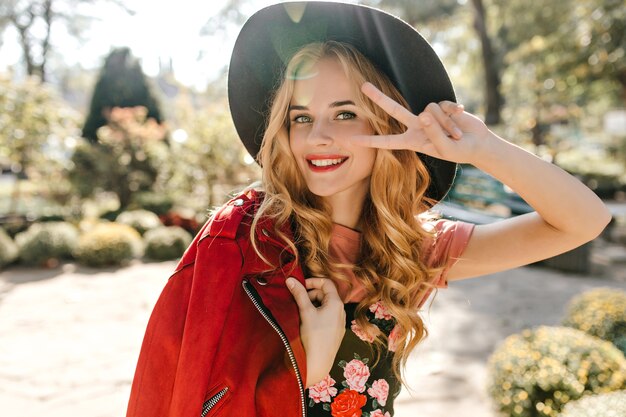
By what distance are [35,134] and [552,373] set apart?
11044mm

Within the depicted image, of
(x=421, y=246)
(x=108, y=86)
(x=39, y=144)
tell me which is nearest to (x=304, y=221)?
(x=421, y=246)

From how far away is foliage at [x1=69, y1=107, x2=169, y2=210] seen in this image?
1270cm

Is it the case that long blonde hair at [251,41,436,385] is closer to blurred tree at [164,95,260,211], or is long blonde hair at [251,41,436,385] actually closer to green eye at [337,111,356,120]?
green eye at [337,111,356,120]


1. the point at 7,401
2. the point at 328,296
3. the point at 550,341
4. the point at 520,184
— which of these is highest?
the point at 520,184

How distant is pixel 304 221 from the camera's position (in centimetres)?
177

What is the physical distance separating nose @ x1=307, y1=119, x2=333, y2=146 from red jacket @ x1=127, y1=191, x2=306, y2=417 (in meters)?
0.42

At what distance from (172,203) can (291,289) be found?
11846mm

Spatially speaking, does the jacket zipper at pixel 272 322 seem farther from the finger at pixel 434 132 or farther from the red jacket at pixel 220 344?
the finger at pixel 434 132

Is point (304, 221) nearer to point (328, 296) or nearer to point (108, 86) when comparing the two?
point (328, 296)

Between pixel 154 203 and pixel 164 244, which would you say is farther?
pixel 154 203

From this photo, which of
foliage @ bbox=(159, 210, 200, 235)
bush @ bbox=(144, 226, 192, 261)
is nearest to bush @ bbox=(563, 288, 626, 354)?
bush @ bbox=(144, 226, 192, 261)

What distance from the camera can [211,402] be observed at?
1.25 meters

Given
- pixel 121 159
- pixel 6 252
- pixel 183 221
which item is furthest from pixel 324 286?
pixel 121 159

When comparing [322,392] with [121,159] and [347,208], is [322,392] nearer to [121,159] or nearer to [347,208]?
[347,208]
